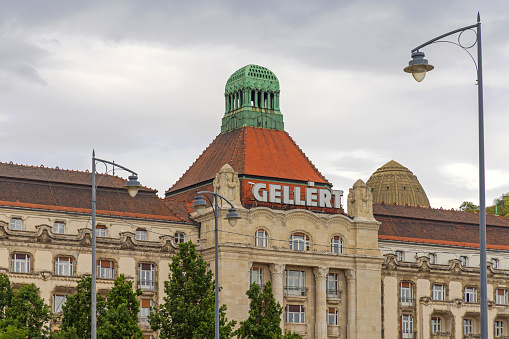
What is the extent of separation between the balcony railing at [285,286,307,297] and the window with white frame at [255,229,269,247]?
201 inches

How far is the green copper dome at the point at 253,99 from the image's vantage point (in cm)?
11500

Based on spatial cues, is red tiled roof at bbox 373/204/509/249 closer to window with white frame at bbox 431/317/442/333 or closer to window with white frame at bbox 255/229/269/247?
window with white frame at bbox 431/317/442/333

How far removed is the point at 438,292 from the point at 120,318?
53586 millimetres

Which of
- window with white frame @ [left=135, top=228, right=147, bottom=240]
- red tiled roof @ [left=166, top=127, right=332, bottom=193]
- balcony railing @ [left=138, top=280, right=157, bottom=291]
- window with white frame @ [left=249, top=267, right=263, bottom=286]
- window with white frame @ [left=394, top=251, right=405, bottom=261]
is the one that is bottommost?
balcony railing @ [left=138, top=280, right=157, bottom=291]

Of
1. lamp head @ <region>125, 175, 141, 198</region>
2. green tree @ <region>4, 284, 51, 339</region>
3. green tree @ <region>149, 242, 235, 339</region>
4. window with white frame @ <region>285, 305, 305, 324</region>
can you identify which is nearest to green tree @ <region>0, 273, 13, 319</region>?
→ green tree @ <region>4, 284, 51, 339</region>

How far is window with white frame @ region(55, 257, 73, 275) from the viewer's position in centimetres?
9519

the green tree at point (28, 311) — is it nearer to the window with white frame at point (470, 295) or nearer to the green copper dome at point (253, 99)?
the green copper dome at point (253, 99)

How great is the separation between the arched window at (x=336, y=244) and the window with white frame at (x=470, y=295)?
18.0 m

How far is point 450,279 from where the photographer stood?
114m

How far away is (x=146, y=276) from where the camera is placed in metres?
99.8

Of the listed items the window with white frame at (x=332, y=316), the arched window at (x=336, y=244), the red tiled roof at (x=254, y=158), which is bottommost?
the window with white frame at (x=332, y=316)

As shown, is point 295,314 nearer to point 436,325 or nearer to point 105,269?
point 436,325

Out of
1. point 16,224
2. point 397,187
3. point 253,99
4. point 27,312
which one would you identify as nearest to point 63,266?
point 16,224

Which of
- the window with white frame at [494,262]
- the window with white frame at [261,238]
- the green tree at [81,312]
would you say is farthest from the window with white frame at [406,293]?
the green tree at [81,312]
